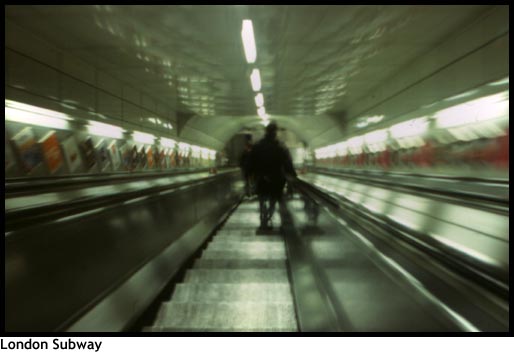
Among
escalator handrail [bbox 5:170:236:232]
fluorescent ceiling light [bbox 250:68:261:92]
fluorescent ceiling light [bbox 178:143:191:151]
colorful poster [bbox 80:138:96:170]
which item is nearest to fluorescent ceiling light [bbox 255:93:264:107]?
fluorescent ceiling light [bbox 250:68:261:92]

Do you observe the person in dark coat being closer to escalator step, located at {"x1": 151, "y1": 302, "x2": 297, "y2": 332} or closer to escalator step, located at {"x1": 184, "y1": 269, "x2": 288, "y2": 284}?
escalator step, located at {"x1": 184, "y1": 269, "x2": 288, "y2": 284}

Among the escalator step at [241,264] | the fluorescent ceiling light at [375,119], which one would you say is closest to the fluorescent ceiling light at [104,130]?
the escalator step at [241,264]

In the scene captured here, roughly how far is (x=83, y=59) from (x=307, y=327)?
6.69 metres

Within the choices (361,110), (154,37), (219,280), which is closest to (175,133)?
(361,110)

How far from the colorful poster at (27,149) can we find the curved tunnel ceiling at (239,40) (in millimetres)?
1599

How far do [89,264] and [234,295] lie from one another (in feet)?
4.32

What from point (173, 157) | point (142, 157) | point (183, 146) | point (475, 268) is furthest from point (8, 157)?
point (183, 146)

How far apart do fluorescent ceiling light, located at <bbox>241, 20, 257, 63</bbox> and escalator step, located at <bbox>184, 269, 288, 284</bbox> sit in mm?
3467

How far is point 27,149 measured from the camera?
559 cm

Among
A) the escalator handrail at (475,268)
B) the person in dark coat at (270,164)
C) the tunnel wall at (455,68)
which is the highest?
the tunnel wall at (455,68)

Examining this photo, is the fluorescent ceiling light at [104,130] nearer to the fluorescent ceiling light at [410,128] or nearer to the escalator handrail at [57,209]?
the escalator handrail at [57,209]

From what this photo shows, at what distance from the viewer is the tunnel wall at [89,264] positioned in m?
1.84

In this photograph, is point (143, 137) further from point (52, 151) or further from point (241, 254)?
point (241, 254)

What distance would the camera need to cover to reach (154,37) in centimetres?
559
